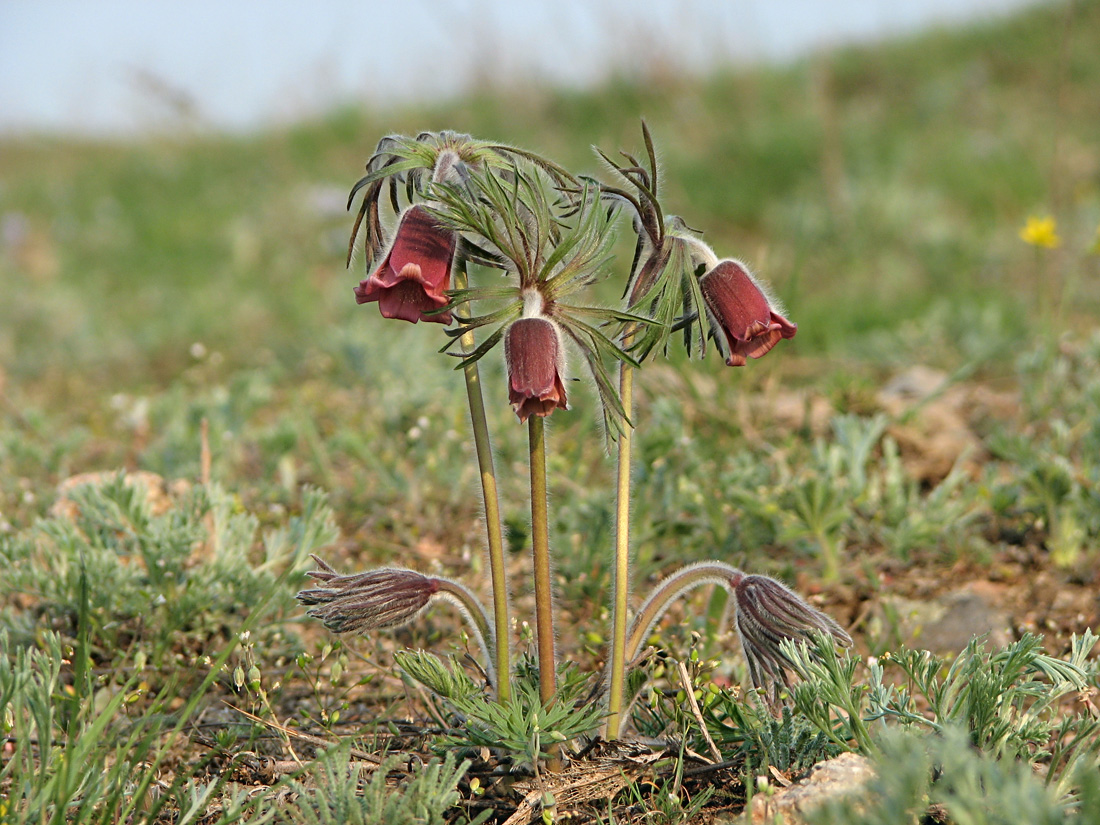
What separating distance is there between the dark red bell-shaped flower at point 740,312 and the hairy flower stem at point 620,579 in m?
0.16

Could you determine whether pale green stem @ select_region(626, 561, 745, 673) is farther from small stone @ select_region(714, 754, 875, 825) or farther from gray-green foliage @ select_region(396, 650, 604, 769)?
small stone @ select_region(714, 754, 875, 825)

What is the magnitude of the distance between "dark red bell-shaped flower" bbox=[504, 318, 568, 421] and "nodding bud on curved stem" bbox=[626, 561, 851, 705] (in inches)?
17.1

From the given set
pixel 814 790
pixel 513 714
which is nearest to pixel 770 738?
pixel 814 790

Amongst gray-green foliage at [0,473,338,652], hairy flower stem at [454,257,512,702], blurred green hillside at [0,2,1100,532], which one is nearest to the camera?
hairy flower stem at [454,257,512,702]

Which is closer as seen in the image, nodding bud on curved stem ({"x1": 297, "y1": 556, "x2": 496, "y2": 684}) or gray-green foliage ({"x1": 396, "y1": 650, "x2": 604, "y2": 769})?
gray-green foliage ({"x1": 396, "y1": 650, "x2": 604, "y2": 769})

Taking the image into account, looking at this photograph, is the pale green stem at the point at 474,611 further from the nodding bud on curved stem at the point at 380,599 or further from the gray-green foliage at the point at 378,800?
the gray-green foliage at the point at 378,800

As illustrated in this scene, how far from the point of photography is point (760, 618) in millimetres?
1645

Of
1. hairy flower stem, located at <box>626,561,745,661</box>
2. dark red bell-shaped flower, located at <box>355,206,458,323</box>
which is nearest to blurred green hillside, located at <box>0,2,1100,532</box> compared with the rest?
dark red bell-shaped flower, located at <box>355,206,458,323</box>

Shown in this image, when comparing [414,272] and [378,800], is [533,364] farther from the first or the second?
[378,800]

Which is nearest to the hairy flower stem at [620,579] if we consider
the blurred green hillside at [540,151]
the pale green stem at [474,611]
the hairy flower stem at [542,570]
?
the hairy flower stem at [542,570]

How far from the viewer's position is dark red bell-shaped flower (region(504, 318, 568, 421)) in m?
1.44

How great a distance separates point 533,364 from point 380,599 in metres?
0.53

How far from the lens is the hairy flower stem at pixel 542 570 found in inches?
64.1

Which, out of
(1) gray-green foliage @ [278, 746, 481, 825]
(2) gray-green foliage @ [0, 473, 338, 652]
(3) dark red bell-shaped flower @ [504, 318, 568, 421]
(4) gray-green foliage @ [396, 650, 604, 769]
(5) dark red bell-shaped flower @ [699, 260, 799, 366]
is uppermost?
(5) dark red bell-shaped flower @ [699, 260, 799, 366]
